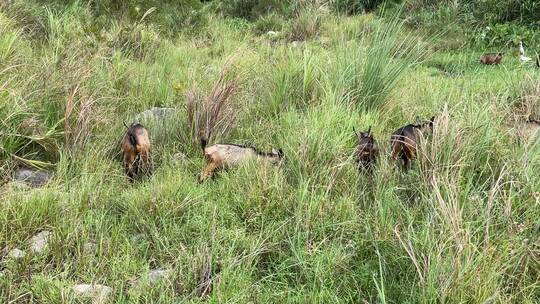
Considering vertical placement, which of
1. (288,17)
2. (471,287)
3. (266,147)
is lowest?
(288,17)

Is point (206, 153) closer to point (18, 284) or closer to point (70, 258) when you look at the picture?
point (70, 258)

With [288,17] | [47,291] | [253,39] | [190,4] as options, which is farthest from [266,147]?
[288,17]

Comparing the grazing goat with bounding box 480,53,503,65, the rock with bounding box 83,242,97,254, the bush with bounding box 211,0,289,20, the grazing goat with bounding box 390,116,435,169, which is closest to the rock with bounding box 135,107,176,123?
the rock with bounding box 83,242,97,254

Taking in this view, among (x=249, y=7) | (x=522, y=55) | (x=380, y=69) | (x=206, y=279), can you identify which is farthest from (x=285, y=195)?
(x=249, y=7)

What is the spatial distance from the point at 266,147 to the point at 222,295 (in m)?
1.38

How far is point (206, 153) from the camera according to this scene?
298 centimetres

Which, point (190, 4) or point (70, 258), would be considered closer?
point (70, 258)

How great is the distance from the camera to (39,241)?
233 cm

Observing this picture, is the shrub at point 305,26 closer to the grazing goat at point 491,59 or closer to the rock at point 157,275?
the grazing goat at point 491,59

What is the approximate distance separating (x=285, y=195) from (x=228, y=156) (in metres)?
0.50

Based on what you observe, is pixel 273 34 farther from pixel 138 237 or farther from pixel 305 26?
pixel 138 237

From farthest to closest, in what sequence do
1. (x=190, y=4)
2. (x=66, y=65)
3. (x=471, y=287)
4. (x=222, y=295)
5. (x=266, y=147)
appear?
(x=190, y=4) → (x=66, y=65) → (x=266, y=147) → (x=222, y=295) → (x=471, y=287)

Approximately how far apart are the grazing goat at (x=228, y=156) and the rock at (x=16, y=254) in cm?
97

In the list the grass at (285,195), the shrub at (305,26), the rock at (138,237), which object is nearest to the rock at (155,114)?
the grass at (285,195)
